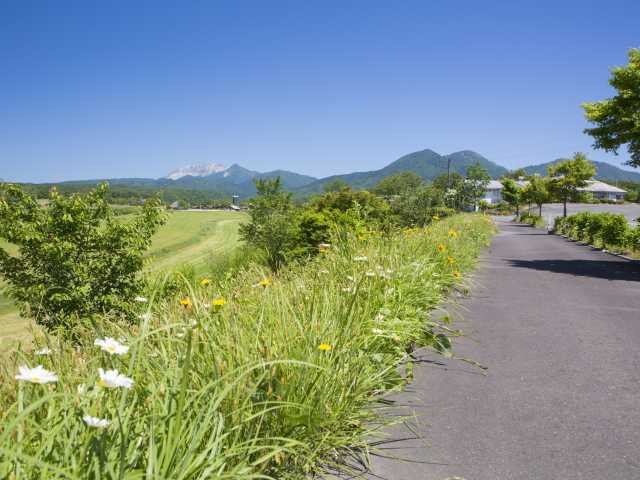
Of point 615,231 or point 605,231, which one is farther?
point 605,231

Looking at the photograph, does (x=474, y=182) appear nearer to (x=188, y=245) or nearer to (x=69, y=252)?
(x=188, y=245)

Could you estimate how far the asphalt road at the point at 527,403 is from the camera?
7.63ft

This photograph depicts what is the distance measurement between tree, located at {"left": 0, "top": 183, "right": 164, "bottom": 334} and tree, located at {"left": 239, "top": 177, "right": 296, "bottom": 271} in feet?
28.7

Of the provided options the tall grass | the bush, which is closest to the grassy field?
the bush

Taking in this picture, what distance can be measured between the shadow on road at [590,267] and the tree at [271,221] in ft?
40.5

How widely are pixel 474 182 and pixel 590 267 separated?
192 ft

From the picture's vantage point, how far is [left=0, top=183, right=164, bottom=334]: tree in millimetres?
11930

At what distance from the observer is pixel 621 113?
11.9 metres

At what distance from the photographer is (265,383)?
2279mm

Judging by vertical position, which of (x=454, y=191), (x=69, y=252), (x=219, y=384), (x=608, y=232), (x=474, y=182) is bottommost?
(x=69, y=252)

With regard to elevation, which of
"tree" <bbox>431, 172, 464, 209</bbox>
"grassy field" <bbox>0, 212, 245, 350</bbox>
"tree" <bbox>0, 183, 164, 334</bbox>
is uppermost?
"tree" <bbox>431, 172, 464, 209</bbox>

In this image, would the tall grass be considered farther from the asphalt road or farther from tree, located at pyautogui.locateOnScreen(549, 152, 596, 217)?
tree, located at pyautogui.locateOnScreen(549, 152, 596, 217)

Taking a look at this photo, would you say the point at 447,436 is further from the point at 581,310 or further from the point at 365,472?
the point at 581,310

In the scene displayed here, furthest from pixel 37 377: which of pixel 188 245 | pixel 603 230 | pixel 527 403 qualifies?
pixel 188 245
